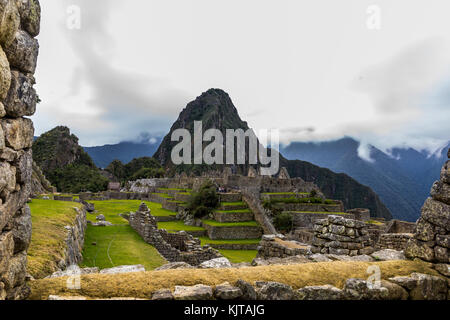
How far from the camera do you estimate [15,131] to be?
2787 mm

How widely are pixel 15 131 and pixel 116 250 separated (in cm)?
807

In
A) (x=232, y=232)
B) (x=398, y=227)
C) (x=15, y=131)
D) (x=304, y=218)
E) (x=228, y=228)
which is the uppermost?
(x=15, y=131)

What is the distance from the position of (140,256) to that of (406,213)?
67619mm

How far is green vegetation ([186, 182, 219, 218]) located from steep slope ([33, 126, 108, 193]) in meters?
43.8

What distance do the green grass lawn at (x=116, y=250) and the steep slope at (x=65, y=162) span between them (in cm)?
5975

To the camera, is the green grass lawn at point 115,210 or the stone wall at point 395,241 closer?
the stone wall at point 395,241

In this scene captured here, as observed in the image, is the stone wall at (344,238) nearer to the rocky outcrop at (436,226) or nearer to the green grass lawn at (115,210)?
the rocky outcrop at (436,226)

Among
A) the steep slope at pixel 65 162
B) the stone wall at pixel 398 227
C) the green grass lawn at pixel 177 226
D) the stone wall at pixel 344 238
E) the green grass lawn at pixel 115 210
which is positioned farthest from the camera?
the steep slope at pixel 65 162

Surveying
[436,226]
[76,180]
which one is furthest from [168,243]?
[76,180]

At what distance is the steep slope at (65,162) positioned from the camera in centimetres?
7103

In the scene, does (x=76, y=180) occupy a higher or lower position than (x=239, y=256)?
higher

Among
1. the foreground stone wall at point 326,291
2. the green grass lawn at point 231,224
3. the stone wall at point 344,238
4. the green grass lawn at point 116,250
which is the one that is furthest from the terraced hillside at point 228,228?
the foreground stone wall at point 326,291

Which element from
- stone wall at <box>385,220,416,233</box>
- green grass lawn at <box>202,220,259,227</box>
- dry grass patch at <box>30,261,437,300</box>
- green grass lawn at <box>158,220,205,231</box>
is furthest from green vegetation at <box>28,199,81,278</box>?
stone wall at <box>385,220,416,233</box>

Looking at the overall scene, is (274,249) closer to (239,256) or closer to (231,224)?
(239,256)
